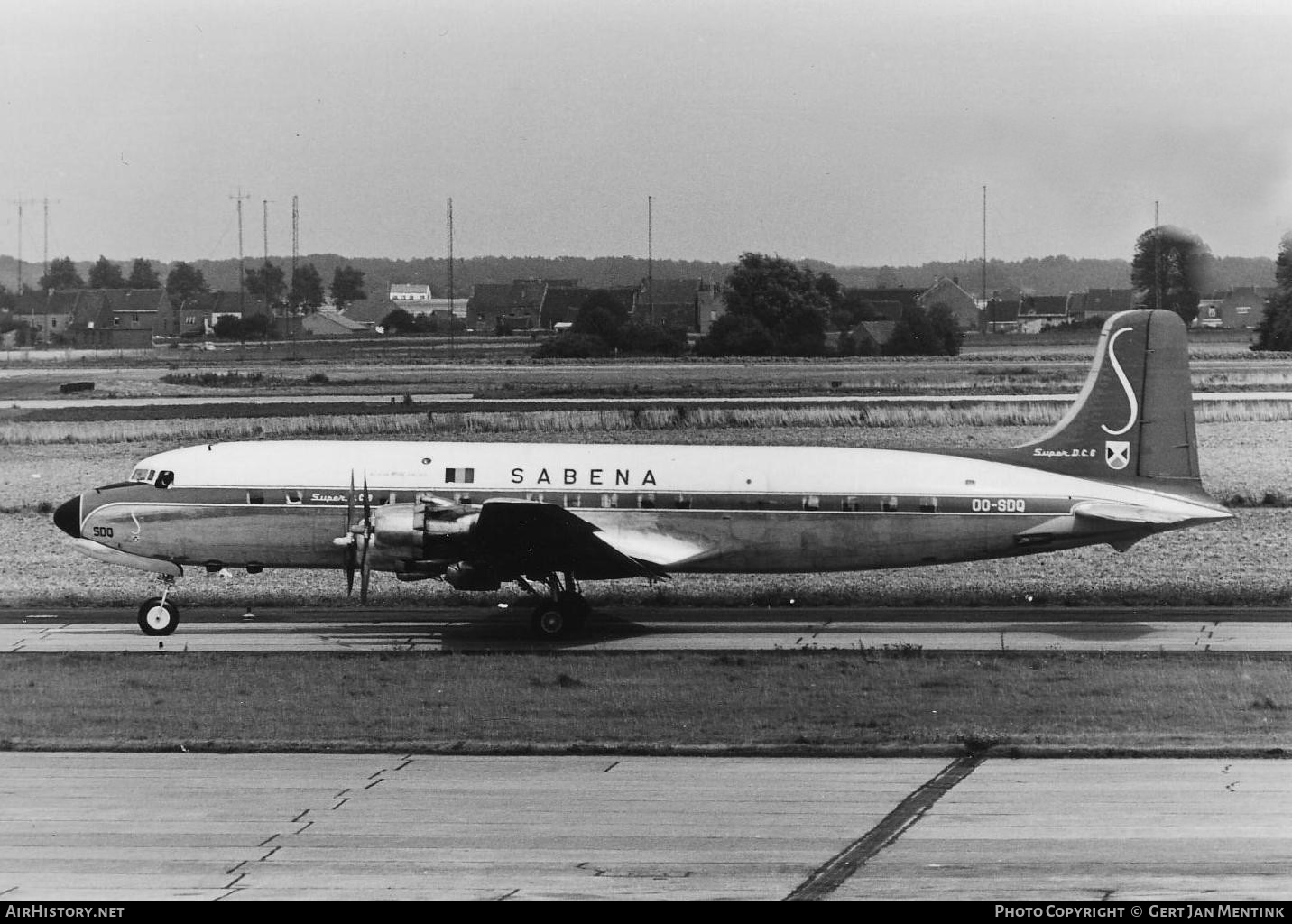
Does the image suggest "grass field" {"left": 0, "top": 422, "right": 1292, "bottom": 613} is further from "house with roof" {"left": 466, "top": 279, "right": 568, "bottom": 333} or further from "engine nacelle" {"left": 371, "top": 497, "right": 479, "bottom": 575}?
"house with roof" {"left": 466, "top": 279, "right": 568, "bottom": 333}

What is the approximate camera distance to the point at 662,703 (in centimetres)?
2392

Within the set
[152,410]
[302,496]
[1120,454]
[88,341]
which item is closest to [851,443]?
[1120,454]

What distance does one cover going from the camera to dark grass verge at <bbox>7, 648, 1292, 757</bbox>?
70.2 ft

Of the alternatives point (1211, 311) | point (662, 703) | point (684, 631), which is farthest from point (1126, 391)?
point (1211, 311)

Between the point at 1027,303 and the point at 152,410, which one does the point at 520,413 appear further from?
the point at 1027,303

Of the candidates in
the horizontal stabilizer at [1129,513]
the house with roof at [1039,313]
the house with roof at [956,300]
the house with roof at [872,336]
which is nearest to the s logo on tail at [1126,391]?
the horizontal stabilizer at [1129,513]

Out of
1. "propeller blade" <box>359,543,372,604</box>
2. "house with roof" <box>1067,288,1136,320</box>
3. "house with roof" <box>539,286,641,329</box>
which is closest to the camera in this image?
"propeller blade" <box>359,543,372,604</box>

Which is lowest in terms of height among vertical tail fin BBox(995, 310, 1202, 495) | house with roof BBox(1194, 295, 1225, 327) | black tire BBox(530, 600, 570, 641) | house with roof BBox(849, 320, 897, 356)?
black tire BBox(530, 600, 570, 641)

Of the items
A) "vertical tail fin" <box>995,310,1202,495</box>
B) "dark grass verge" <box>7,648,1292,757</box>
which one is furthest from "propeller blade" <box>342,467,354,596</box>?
"vertical tail fin" <box>995,310,1202,495</box>

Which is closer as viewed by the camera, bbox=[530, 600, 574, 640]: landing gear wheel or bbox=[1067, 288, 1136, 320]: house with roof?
bbox=[530, 600, 574, 640]: landing gear wheel

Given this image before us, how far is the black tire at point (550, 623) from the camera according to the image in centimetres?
Result: 2961

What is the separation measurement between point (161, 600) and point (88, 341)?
130056 mm

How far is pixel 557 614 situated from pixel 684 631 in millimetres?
2845

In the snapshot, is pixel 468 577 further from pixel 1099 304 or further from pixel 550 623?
pixel 1099 304
